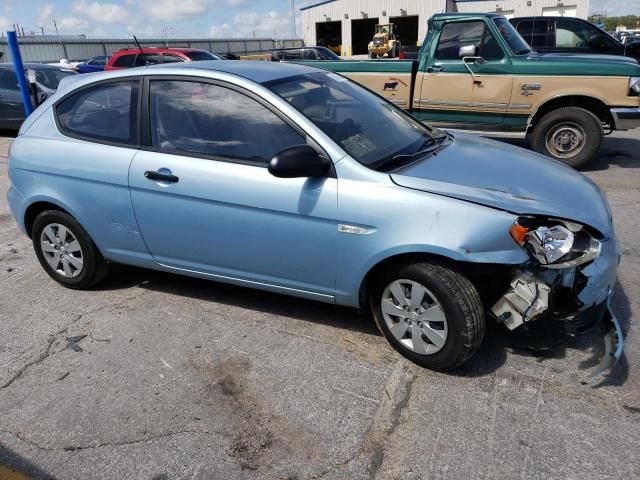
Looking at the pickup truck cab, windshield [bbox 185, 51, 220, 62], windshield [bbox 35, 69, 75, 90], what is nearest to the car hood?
the pickup truck cab

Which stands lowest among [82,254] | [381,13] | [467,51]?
[82,254]

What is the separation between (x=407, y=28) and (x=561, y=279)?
51.1m

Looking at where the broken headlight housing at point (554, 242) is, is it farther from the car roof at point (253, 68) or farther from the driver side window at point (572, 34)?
the driver side window at point (572, 34)

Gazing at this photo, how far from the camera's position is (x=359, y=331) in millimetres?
3602

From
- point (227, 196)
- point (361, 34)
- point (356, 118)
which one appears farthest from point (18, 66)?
point (361, 34)

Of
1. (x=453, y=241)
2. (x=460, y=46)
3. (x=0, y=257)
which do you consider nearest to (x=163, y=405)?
(x=453, y=241)

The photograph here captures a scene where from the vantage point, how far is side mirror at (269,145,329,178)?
9.81 ft

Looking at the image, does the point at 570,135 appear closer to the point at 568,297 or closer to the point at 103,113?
the point at 568,297

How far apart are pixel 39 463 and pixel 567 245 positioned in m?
2.86

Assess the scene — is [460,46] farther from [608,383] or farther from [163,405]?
[163,405]

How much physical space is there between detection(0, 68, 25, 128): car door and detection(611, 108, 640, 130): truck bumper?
11.0m

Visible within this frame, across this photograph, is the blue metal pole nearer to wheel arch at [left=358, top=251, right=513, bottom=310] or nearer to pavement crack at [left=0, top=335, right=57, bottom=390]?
pavement crack at [left=0, top=335, right=57, bottom=390]

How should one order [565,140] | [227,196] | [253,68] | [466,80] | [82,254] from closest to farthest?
[227,196], [253,68], [82,254], [565,140], [466,80]

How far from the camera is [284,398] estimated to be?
117 inches
